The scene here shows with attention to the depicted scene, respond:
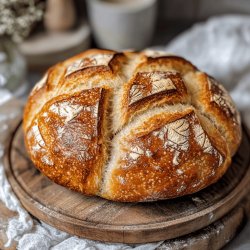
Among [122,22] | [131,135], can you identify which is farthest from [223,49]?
[131,135]

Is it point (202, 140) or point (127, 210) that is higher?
point (202, 140)

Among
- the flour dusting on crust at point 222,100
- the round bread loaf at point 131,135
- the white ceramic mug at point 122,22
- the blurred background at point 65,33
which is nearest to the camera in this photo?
the round bread loaf at point 131,135

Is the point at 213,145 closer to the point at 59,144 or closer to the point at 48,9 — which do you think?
the point at 59,144

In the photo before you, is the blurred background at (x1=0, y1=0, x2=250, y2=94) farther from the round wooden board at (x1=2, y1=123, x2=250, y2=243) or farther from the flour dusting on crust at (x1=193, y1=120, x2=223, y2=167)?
the flour dusting on crust at (x1=193, y1=120, x2=223, y2=167)

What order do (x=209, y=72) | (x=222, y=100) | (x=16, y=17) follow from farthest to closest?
1. (x=209, y=72)
2. (x=16, y=17)
3. (x=222, y=100)

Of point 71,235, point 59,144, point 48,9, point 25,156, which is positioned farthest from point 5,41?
point 71,235

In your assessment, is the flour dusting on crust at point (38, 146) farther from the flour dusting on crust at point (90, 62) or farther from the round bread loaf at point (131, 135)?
the flour dusting on crust at point (90, 62)

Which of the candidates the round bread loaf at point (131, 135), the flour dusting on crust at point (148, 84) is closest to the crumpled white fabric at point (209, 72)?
the round bread loaf at point (131, 135)

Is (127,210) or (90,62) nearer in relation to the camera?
(127,210)

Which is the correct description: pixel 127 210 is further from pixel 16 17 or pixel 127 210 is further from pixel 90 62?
pixel 16 17
